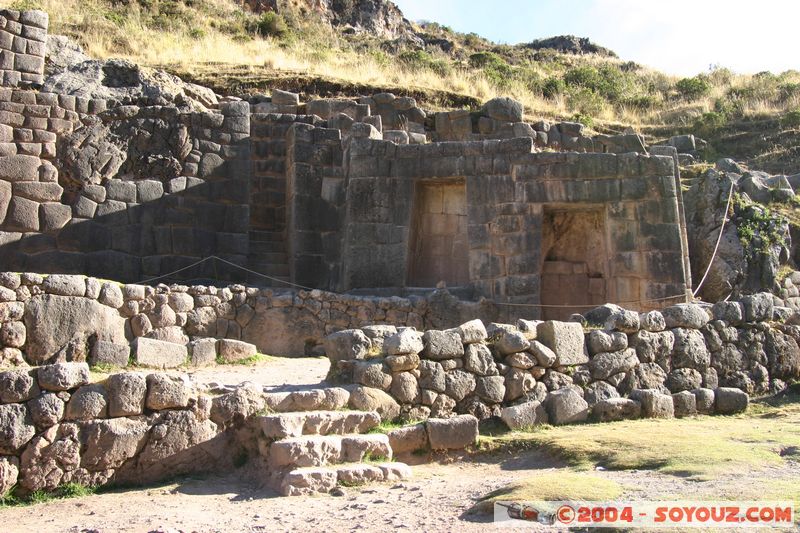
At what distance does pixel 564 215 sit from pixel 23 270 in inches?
348

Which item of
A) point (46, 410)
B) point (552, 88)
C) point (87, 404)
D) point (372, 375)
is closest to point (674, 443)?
point (372, 375)

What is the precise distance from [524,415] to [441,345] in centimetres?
111

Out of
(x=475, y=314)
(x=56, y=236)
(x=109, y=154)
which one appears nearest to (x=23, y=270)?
(x=56, y=236)

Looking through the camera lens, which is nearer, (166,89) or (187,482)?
(187,482)

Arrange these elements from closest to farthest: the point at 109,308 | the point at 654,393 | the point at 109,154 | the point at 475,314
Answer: the point at 654,393 → the point at 109,308 → the point at 475,314 → the point at 109,154

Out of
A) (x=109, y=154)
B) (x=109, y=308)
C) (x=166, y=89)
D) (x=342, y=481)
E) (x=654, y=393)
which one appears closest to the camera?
(x=342, y=481)

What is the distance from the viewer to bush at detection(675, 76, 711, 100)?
34094 mm

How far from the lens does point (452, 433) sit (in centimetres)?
841

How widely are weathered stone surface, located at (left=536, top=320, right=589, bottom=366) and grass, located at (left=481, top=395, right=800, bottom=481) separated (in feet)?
2.75

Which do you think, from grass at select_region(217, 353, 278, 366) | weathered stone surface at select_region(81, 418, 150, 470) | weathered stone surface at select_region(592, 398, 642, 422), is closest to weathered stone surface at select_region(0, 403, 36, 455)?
weathered stone surface at select_region(81, 418, 150, 470)

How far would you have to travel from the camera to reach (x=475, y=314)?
45.7 ft

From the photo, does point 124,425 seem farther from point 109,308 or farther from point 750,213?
point 750,213

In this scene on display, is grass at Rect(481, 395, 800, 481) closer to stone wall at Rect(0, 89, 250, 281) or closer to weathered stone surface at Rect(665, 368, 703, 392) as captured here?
weathered stone surface at Rect(665, 368, 703, 392)

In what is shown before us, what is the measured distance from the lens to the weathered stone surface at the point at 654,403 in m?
9.54
